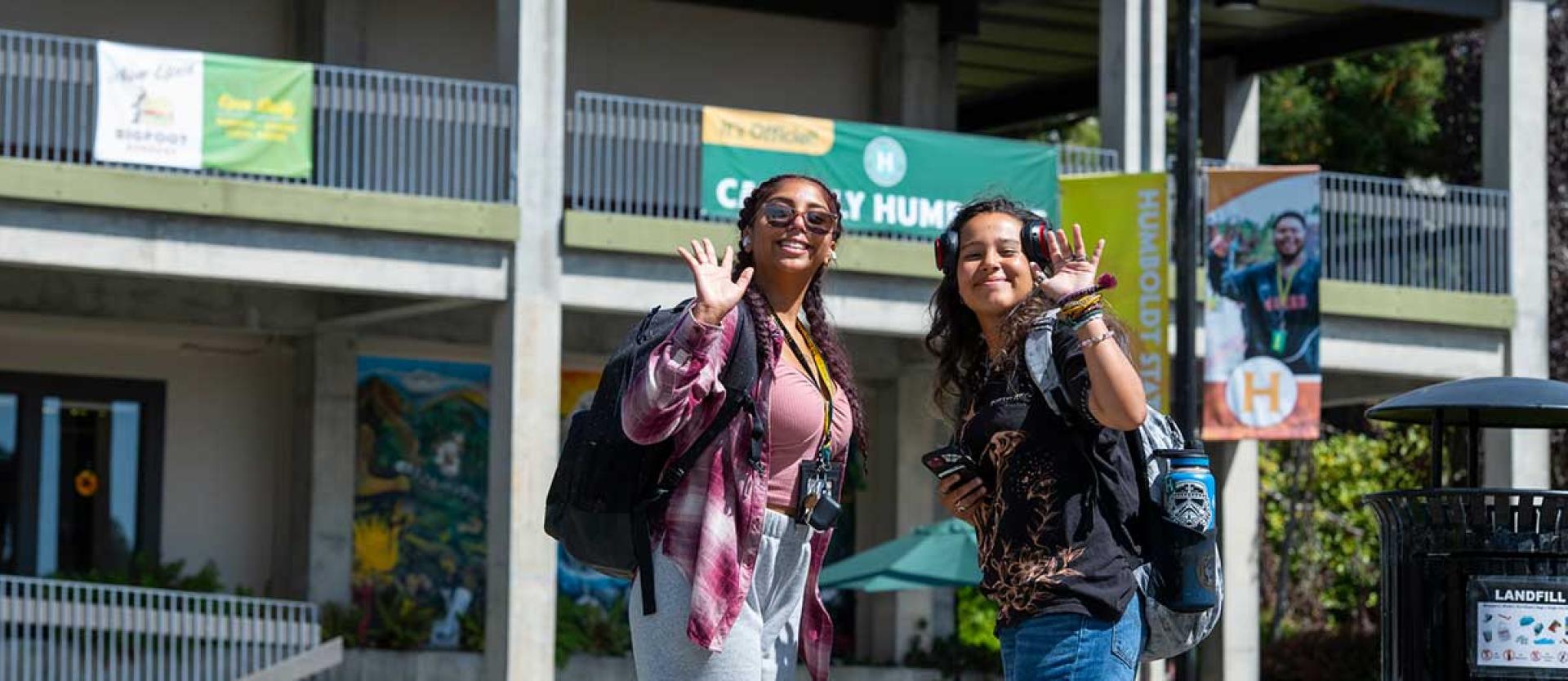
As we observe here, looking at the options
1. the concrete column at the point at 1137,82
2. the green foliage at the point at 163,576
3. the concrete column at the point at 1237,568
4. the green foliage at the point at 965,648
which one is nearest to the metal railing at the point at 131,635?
the green foliage at the point at 163,576

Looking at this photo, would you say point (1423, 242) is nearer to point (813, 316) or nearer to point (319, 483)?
point (319, 483)

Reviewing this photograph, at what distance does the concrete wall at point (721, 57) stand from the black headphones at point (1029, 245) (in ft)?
66.0

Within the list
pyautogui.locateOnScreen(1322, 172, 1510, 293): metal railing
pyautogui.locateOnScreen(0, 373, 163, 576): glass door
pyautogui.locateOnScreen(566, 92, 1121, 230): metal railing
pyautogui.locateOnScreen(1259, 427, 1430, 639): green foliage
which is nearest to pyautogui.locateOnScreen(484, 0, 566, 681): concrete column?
pyautogui.locateOnScreen(566, 92, 1121, 230): metal railing

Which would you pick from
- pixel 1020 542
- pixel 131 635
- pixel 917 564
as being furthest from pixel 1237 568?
pixel 1020 542

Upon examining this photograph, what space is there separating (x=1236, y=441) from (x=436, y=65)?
9.19m

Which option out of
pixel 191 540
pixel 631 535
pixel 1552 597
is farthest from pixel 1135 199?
pixel 631 535

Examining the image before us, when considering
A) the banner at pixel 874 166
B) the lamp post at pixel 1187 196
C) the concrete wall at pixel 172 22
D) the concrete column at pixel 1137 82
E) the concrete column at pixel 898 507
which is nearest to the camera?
the lamp post at pixel 1187 196

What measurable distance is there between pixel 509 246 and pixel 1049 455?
16.2 m

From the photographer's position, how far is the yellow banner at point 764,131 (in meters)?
21.9

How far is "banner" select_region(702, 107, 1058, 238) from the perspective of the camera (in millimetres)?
22031

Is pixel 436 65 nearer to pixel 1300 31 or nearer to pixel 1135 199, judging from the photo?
pixel 1135 199

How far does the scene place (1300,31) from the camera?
2812 cm

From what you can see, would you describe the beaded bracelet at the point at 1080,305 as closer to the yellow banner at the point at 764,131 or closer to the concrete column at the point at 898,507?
the yellow banner at the point at 764,131

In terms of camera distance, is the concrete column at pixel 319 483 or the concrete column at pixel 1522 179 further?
the concrete column at pixel 1522 179
